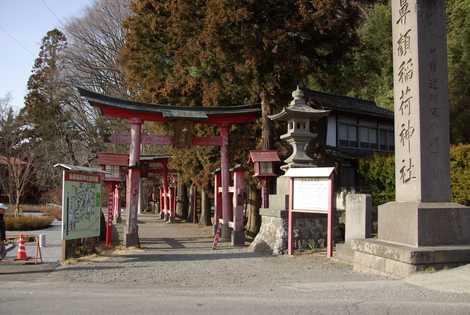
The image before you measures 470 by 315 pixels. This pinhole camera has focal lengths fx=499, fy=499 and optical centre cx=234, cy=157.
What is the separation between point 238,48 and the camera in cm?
1622

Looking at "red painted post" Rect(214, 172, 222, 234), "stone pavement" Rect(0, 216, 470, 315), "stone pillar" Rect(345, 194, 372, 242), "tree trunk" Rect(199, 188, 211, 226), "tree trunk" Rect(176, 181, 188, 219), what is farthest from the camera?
"tree trunk" Rect(176, 181, 188, 219)

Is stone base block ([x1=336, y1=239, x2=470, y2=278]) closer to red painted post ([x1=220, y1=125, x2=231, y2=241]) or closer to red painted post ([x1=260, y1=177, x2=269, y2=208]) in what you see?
red painted post ([x1=260, y1=177, x2=269, y2=208])

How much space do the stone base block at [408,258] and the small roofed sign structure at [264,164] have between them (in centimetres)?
676

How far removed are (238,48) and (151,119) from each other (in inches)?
143

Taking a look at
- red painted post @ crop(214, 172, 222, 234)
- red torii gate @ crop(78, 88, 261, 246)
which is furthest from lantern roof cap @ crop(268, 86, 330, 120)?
red painted post @ crop(214, 172, 222, 234)

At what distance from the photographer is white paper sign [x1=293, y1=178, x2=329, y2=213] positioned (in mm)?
11992

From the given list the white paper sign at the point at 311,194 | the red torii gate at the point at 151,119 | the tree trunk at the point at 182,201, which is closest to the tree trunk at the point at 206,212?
the tree trunk at the point at 182,201

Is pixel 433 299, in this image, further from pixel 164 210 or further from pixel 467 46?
pixel 164 210

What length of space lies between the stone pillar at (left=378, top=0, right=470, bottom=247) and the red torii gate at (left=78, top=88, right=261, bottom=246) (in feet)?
26.3

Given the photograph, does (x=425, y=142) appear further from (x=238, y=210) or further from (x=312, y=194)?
(x=238, y=210)

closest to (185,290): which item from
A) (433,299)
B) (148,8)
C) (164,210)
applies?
(433,299)

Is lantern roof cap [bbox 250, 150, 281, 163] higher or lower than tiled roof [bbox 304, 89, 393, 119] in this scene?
lower

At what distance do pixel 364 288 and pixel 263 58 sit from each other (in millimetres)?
9898

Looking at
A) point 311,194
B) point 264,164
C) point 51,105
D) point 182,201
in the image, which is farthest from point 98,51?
point 311,194
